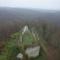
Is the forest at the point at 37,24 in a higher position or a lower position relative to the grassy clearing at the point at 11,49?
higher

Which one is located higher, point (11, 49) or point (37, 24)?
point (37, 24)

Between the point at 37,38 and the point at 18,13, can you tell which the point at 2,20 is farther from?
the point at 37,38

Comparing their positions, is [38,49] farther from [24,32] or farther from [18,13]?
[18,13]

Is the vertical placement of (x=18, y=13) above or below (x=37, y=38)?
above

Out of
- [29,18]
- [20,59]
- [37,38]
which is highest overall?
[29,18]

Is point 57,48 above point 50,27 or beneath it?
beneath

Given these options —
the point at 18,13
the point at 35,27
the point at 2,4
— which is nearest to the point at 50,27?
the point at 35,27

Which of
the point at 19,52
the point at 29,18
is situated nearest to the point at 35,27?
the point at 29,18

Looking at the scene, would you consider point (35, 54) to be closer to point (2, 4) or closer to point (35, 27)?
point (35, 27)

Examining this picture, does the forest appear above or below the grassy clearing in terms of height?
above
